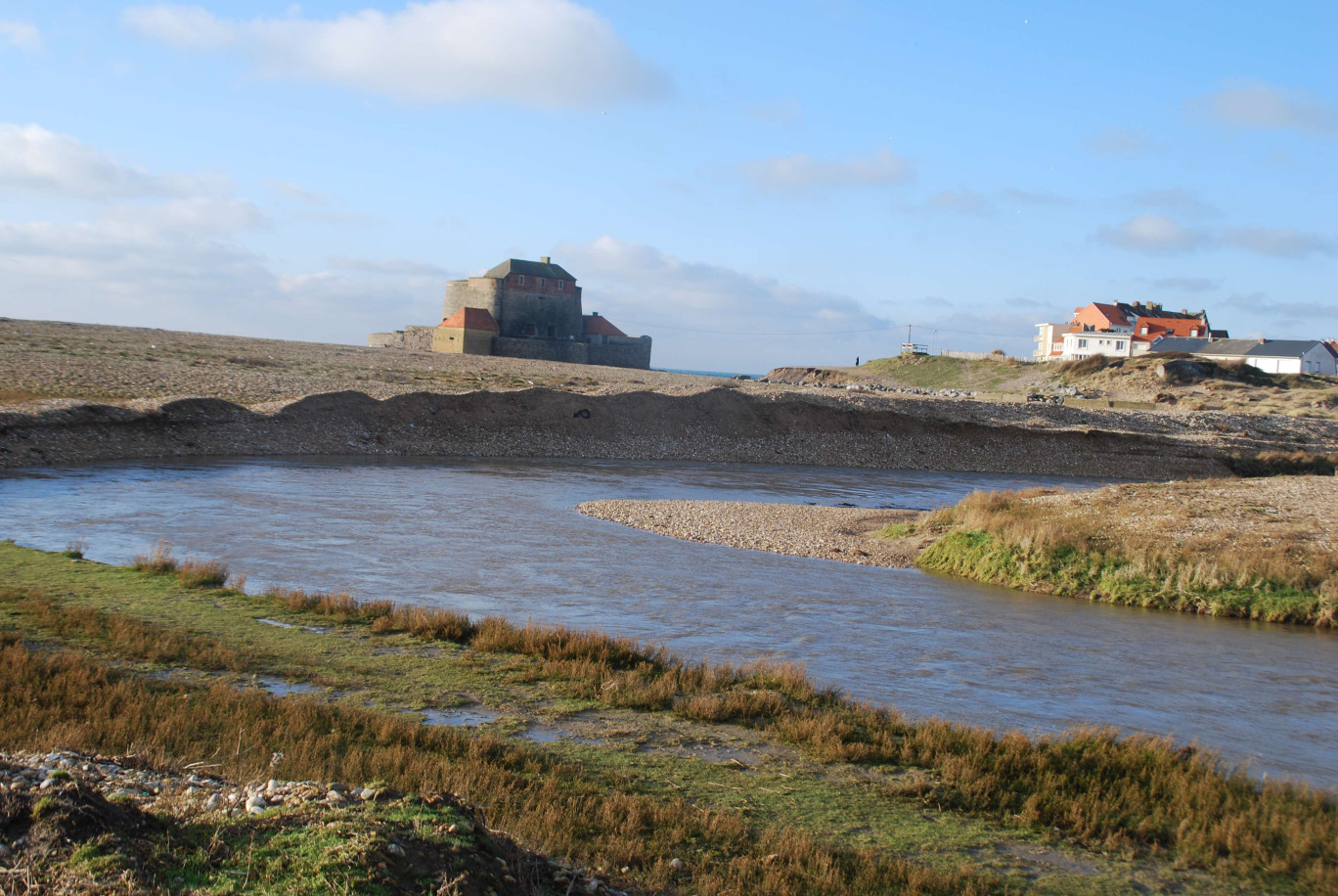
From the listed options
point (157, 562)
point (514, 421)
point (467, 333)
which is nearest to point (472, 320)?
point (467, 333)

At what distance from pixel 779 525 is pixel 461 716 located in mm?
15322

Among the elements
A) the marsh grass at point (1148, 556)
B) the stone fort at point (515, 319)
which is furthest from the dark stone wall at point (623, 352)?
the marsh grass at point (1148, 556)

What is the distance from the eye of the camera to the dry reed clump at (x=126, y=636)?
9.15 meters

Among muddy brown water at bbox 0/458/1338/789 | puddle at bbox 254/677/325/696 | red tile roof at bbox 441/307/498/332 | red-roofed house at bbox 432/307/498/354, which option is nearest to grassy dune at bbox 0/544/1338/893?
puddle at bbox 254/677/325/696

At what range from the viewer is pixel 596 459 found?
40.8 meters

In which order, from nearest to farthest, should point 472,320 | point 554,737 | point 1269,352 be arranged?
point 554,737 → point 472,320 → point 1269,352

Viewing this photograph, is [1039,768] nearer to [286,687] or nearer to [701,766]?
[701,766]

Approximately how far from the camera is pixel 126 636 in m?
9.57

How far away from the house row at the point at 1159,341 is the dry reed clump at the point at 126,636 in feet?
288

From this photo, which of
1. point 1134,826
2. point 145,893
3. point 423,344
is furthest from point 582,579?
point 423,344

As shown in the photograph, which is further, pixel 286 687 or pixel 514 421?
pixel 514 421

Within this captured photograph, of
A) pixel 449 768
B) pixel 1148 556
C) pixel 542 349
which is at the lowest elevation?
pixel 449 768

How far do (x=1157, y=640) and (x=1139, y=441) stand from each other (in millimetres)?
37253

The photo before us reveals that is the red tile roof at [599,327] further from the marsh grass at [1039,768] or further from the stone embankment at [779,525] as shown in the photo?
the marsh grass at [1039,768]
